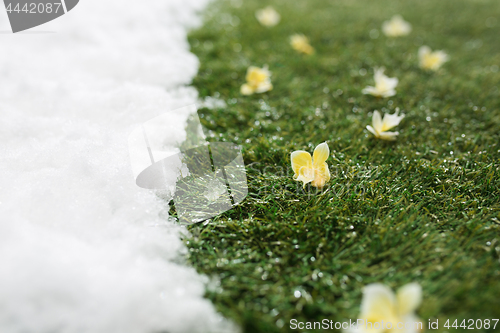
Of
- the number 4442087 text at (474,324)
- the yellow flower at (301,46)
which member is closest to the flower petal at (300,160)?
the number 4442087 text at (474,324)

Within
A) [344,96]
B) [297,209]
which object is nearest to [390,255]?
[297,209]

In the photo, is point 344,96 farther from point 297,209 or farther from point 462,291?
point 462,291

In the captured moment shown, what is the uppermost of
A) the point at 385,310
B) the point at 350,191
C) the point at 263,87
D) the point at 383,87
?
the point at 263,87

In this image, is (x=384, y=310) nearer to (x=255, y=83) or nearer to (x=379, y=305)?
(x=379, y=305)

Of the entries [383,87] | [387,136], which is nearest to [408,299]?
[387,136]

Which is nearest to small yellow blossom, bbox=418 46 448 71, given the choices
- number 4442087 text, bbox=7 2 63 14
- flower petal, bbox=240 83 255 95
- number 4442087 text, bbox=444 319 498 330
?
flower petal, bbox=240 83 255 95
